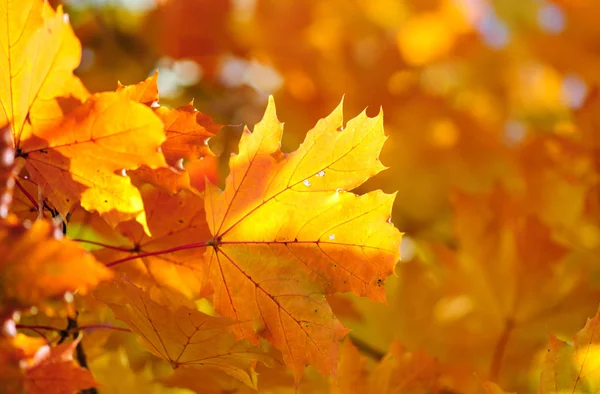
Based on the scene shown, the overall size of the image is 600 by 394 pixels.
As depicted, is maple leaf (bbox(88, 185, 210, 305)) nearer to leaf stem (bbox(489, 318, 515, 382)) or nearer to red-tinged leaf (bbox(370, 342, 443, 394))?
red-tinged leaf (bbox(370, 342, 443, 394))

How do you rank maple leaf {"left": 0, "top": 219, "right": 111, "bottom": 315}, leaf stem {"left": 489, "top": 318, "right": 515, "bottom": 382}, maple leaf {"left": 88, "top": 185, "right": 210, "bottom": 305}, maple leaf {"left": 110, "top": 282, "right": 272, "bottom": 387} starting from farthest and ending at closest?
leaf stem {"left": 489, "top": 318, "right": 515, "bottom": 382} < maple leaf {"left": 88, "top": 185, "right": 210, "bottom": 305} < maple leaf {"left": 110, "top": 282, "right": 272, "bottom": 387} < maple leaf {"left": 0, "top": 219, "right": 111, "bottom": 315}

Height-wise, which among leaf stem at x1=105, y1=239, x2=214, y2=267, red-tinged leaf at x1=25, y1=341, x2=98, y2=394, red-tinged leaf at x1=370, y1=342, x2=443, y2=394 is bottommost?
red-tinged leaf at x1=370, y1=342, x2=443, y2=394

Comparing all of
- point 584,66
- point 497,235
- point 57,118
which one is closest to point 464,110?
point 584,66

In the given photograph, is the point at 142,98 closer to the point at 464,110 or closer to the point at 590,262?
the point at 590,262

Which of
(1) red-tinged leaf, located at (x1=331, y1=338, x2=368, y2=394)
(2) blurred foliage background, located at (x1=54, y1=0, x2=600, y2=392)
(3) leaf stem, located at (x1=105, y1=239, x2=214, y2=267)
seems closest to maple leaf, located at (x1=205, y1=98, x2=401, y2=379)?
(3) leaf stem, located at (x1=105, y1=239, x2=214, y2=267)

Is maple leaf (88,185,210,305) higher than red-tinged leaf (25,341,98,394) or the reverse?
the reverse

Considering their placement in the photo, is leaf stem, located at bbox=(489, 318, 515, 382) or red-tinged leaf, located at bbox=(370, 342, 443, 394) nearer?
red-tinged leaf, located at bbox=(370, 342, 443, 394)

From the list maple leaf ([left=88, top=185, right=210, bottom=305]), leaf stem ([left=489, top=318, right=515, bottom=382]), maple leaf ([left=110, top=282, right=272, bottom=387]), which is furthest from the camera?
leaf stem ([left=489, top=318, right=515, bottom=382])
